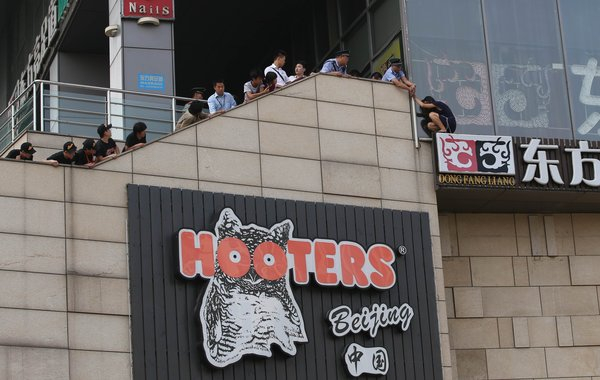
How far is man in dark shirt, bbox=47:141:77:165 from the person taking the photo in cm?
2652

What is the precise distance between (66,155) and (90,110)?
288 centimetres

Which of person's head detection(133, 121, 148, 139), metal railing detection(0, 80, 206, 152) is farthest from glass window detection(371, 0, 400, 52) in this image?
person's head detection(133, 121, 148, 139)

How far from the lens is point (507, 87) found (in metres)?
32.5

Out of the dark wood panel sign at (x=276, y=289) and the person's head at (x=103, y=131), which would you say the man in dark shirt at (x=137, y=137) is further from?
the dark wood panel sign at (x=276, y=289)

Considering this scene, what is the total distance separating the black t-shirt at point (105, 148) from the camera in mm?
27094

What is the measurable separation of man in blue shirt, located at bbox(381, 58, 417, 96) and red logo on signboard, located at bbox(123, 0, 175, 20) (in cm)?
624

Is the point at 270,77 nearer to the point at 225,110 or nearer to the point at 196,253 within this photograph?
the point at 225,110

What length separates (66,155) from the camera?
26.5 metres

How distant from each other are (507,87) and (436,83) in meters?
1.83

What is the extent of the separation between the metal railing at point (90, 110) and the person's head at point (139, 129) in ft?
4.32

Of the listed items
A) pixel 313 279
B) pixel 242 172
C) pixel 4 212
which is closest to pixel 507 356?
pixel 313 279

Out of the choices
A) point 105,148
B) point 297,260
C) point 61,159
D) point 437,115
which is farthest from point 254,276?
point 437,115

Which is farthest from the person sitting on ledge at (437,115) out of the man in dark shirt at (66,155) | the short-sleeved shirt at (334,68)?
the man in dark shirt at (66,155)

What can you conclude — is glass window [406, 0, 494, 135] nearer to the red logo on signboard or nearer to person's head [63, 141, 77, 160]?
the red logo on signboard
